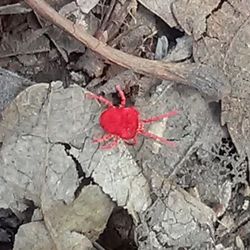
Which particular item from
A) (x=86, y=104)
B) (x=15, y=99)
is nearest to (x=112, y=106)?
(x=86, y=104)

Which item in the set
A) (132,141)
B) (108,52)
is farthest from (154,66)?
(132,141)

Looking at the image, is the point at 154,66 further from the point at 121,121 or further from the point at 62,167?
the point at 62,167

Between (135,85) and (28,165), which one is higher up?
(135,85)

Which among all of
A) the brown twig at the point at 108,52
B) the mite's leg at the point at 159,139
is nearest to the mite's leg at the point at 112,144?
the mite's leg at the point at 159,139

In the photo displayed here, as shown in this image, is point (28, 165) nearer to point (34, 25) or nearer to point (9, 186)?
point (9, 186)

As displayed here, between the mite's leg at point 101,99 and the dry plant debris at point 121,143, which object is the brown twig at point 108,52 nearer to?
the dry plant debris at point 121,143

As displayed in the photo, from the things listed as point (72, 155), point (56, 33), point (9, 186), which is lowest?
point (9, 186)
